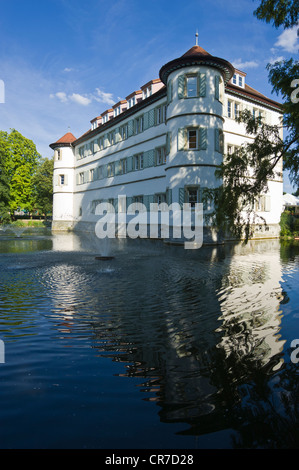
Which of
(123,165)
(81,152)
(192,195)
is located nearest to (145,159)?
(123,165)

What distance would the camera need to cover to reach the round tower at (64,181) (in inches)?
1601

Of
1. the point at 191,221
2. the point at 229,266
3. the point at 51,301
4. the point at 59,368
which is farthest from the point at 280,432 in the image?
the point at 191,221

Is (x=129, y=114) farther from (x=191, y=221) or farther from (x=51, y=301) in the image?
(x=51, y=301)

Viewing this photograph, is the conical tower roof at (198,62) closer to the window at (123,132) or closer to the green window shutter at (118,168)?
the window at (123,132)

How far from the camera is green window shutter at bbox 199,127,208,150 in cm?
2044

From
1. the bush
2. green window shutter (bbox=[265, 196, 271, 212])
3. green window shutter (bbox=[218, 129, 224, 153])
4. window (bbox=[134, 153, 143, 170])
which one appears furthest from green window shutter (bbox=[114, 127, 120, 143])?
the bush

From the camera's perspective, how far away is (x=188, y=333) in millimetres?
4867

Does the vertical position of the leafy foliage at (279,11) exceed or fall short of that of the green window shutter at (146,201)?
it exceeds it

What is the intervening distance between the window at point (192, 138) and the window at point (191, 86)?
7.42ft

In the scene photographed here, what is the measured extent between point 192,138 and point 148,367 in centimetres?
1917

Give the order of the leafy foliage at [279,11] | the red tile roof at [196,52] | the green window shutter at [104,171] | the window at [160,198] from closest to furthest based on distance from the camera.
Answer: the leafy foliage at [279,11]
the red tile roof at [196,52]
the window at [160,198]
the green window shutter at [104,171]

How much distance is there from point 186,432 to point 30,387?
1.69m

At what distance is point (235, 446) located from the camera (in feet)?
7.99

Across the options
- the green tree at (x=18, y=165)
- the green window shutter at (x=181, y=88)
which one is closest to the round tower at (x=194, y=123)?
the green window shutter at (x=181, y=88)
